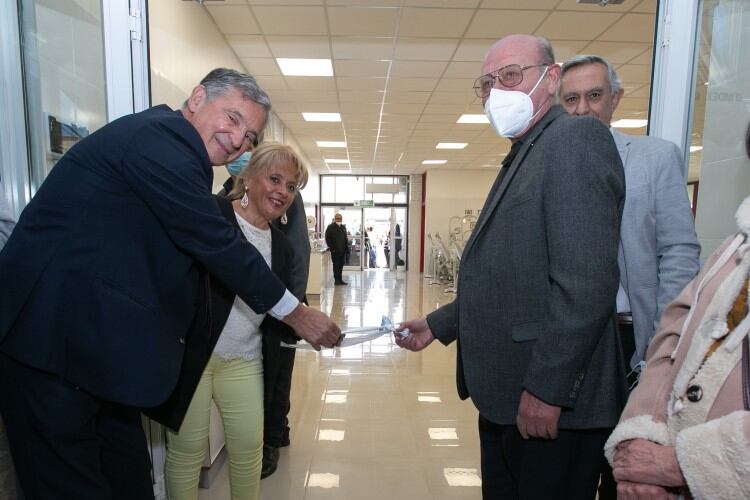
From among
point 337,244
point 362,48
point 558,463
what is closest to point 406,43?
point 362,48

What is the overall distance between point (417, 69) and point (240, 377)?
4.70m

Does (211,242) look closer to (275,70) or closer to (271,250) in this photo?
(271,250)

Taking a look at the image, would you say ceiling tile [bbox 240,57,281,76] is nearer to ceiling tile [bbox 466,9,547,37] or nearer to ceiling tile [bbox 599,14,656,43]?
ceiling tile [bbox 466,9,547,37]

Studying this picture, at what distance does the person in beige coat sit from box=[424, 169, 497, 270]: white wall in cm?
1328

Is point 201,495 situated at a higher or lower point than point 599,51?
lower

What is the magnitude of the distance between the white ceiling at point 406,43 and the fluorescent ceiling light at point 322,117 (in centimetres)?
14

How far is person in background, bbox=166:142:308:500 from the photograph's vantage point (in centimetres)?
158

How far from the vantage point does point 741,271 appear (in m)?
0.81

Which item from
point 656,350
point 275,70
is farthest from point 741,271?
point 275,70

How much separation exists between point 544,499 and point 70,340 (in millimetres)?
1171

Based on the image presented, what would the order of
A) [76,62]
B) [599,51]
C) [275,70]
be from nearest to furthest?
[76,62] < [599,51] < [275,70]

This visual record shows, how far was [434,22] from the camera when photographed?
4.20 meters

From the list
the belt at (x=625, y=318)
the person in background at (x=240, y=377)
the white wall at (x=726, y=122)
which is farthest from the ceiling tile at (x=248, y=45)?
the belt at (x=625, y=318)

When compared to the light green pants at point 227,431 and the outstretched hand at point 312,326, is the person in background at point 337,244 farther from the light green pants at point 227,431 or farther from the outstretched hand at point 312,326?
the outstretched hand at point 312,326
